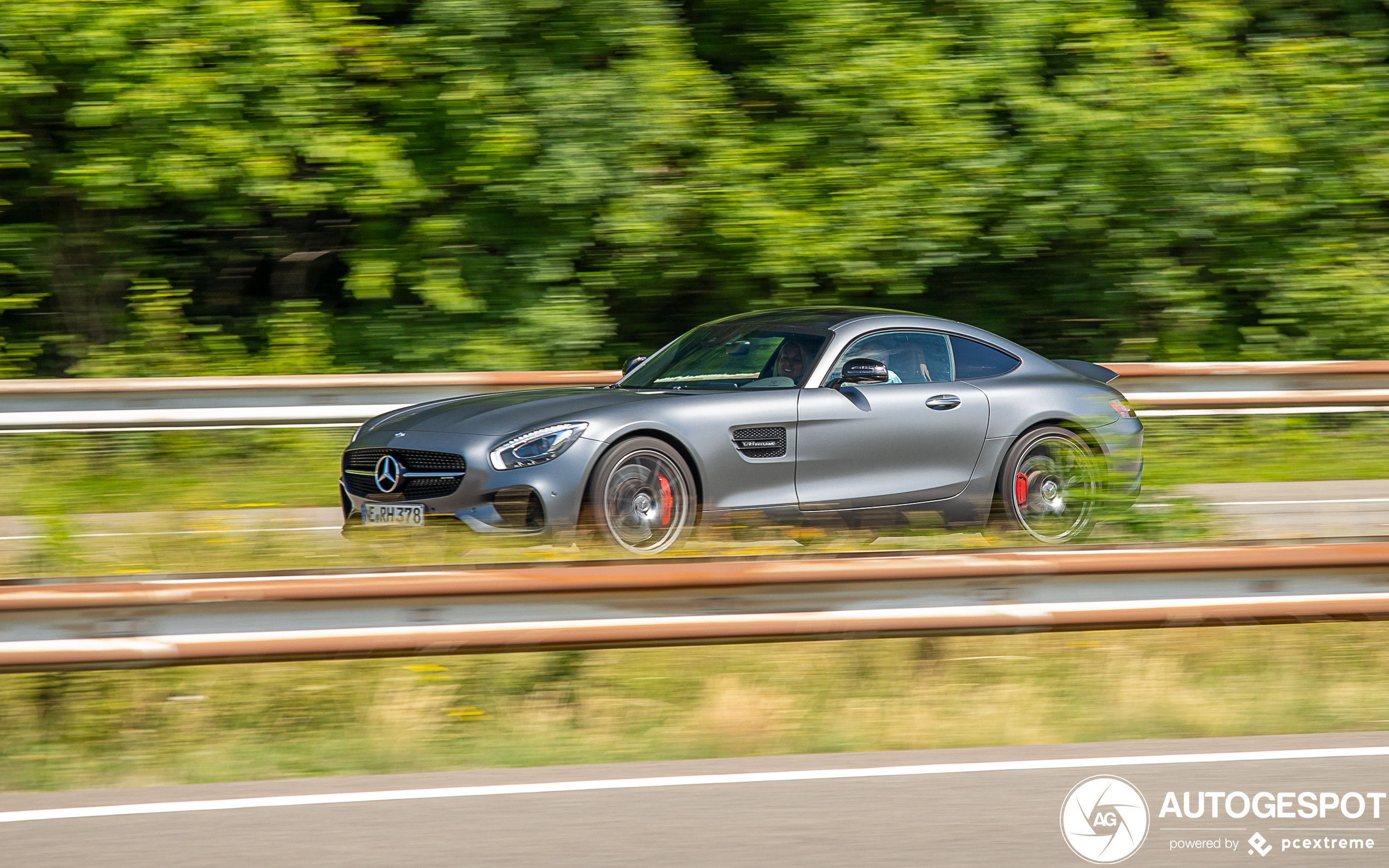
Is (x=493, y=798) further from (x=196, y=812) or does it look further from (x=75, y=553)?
(x=75, y=553)

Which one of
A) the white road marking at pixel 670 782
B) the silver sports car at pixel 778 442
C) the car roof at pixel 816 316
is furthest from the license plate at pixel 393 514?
the white road marking at pixel 670 782

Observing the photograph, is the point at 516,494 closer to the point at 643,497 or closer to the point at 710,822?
the point at 643,497

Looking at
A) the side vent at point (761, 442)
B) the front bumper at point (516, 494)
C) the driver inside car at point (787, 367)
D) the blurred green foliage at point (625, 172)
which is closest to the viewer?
the front bumper at point (516, 494)

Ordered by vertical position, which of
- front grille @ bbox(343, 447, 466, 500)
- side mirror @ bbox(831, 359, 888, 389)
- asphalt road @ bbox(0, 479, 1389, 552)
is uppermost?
side mirror @ bbox(831, 359, 888, 389)

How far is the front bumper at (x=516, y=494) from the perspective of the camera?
22.1ft

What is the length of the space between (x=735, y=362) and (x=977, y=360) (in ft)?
4.54

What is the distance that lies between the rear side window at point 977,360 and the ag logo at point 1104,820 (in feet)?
12.7

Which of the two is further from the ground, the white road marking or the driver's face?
the driver's face

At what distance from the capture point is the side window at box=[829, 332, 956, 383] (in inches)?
311

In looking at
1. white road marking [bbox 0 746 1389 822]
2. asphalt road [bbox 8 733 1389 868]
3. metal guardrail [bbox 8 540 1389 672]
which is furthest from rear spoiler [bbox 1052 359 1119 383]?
asphalt road [bbox 8 733 1389 868]

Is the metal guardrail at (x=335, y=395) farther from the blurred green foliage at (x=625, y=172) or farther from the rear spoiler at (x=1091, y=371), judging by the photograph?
the blurred green foliage at (x=625, y=172)

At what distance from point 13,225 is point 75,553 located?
9.11 m

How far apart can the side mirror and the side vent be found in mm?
450

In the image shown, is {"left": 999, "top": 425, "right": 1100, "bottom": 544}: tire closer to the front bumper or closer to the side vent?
the side vent
